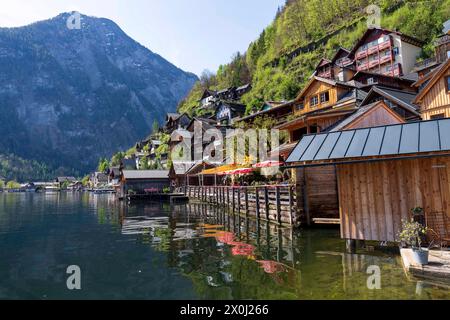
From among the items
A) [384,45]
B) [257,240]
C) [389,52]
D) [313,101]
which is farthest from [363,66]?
[257,240]

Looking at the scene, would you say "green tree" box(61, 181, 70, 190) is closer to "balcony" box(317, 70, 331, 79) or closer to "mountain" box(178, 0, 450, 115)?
"mountain" box(178, 0, 450, 115)

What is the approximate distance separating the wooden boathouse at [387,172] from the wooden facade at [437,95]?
51.3 feet

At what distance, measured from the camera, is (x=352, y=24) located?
8938 cm

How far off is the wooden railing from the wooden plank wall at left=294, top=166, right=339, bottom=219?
0.65 meters

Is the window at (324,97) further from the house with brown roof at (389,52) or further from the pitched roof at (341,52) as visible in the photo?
the pitched roof at (341,52)

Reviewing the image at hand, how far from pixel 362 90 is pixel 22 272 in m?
39.2

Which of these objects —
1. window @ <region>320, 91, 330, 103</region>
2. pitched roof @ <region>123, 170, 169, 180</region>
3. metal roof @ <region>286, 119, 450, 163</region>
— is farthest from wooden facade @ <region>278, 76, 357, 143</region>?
pitched roof @ <region>123, 170, 169, 180</region>

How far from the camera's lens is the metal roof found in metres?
11.8

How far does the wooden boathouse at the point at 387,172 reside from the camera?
1211 cm

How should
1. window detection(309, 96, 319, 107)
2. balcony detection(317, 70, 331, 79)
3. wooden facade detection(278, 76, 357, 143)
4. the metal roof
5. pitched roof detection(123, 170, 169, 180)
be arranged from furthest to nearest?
balcony detection(317, 70, 331, 79)
pitched roof detection(123, 170, 169, 180)
window detection(309, 96, 319, 107)
wooden facade detection(278, 76, 357, 143)
the metal roof

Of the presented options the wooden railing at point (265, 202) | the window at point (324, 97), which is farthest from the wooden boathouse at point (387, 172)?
the window at point (324, 97)

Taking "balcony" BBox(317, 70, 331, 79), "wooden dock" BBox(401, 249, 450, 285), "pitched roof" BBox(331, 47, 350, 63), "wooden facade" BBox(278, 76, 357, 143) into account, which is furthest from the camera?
"pitched roof" BBox(331, 47, 350, 63)

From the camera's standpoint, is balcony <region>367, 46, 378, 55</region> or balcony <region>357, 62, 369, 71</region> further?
balcony <region>357, 62, 369, 71</region>
